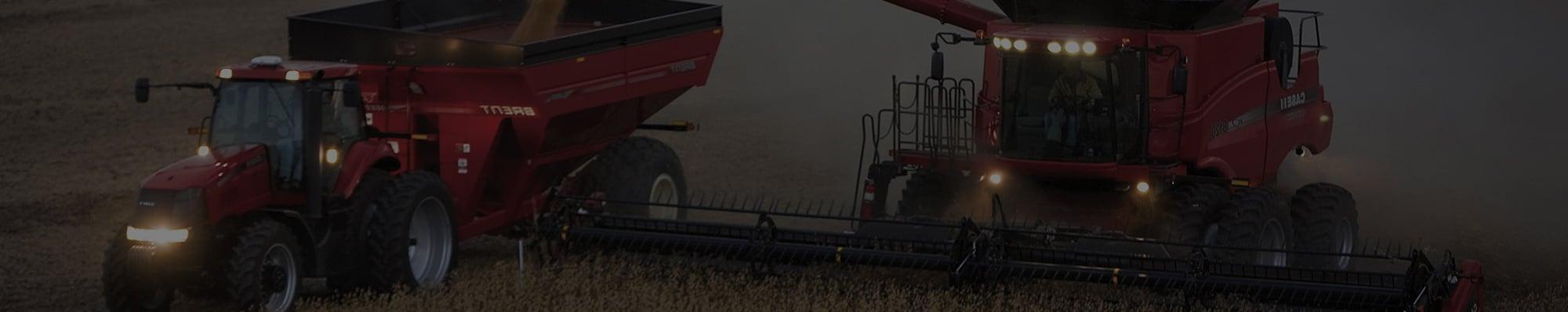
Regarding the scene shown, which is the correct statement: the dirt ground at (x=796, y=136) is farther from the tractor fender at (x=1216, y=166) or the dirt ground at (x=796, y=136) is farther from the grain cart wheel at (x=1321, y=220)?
the tractor fender at (x=1216, y=166)

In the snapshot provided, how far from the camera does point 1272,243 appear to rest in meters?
10.9

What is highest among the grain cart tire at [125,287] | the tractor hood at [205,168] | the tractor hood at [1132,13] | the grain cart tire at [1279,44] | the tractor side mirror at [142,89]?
the tractor hood at [1132,13]

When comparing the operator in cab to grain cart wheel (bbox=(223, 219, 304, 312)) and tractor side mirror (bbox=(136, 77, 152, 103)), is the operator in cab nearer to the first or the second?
grain cart wheel (bbox=(223, 219, 304, 312))

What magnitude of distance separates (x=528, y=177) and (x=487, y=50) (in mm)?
1126

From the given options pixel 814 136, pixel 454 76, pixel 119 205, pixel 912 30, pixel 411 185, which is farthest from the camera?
pixel 912 30

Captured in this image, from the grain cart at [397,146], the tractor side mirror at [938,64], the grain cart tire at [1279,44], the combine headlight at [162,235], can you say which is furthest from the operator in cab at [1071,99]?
the combine headlight at [162,235]

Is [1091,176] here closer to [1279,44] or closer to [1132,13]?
[1132,13]

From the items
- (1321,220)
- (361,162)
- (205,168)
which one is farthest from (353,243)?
(1321,220)

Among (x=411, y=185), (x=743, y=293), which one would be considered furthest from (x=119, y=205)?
(x=743, y=293)

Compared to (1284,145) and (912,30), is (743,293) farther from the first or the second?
(912,30)

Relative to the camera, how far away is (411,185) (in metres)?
9.96

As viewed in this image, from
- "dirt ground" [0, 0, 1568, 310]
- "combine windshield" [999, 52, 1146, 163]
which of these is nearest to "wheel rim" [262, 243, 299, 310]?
"dirt ground" [0, 0, 1568, 310]

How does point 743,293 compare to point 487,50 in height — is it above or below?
below

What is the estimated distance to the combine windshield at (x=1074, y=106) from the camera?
1082 centimetres
